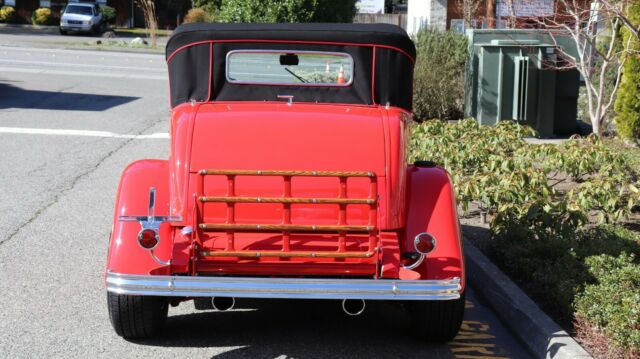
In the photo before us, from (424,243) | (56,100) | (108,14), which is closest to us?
(424,243)

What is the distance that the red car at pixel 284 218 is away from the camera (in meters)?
5.04

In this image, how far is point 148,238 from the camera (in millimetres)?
5137

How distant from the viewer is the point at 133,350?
5.50 m

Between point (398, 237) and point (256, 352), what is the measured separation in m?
1.08

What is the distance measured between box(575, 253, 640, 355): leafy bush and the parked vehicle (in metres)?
41.7

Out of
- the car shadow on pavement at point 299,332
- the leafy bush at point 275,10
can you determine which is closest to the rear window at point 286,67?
the car shadow on pavement at point 299,332

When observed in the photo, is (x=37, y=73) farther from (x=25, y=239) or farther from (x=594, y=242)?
(x=594, y=242)

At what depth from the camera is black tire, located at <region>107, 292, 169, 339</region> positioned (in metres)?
5.40

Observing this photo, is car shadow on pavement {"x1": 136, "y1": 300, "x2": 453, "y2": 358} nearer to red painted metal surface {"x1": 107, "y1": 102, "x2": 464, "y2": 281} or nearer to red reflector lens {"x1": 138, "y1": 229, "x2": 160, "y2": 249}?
red painted metal surface {"x1": 107, "y1": 102, "x2": 464, "y2": 281}

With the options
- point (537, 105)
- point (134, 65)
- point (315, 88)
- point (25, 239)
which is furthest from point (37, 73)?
point (315, 88)

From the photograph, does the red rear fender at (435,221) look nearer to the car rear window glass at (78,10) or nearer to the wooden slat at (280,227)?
the wooden slat at (280,227)

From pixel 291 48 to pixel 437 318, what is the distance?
2149 millimetres

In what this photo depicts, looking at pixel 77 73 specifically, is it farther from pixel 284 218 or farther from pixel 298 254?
pixel 298 254

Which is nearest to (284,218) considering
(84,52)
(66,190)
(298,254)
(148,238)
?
(298,254)
